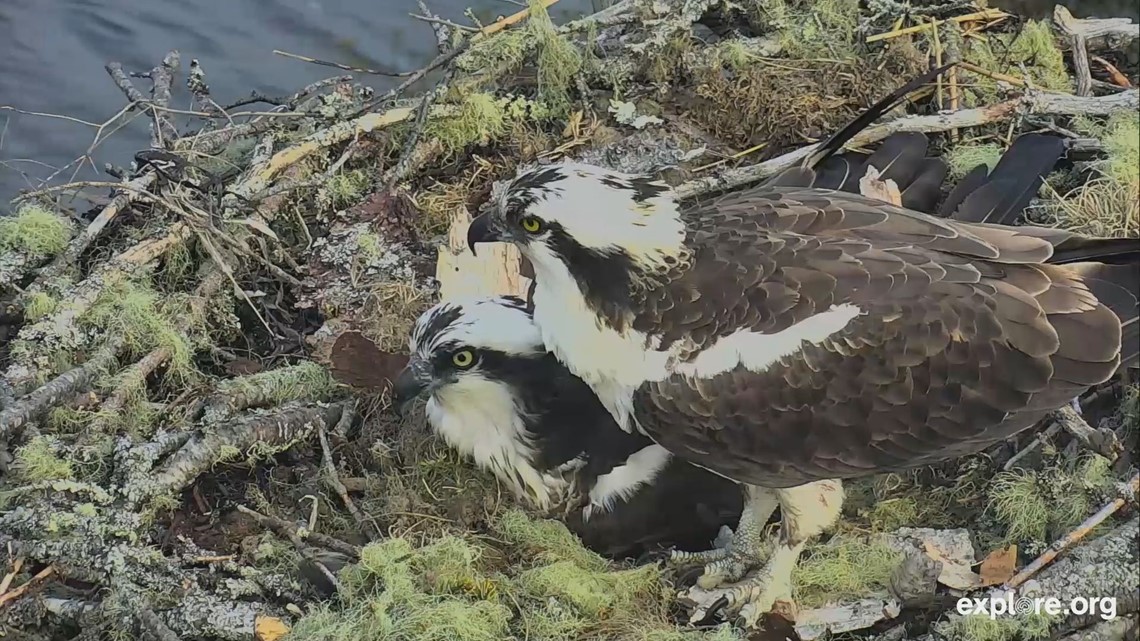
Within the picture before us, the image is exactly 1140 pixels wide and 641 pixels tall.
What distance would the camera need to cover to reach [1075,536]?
2.51 meters

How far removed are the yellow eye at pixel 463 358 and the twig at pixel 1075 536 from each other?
138 cm

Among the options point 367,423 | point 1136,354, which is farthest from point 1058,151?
point 367,423

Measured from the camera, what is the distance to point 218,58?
374cm

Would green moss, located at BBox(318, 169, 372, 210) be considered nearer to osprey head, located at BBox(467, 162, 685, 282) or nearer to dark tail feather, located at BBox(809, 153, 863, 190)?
osprey head, located at BBox(467, 162, 685, 282)

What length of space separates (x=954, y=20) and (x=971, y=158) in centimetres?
67

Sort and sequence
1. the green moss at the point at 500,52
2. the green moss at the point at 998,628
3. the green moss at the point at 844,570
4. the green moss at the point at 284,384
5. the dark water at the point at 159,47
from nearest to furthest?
the green moss at the point at 998,628 → the green moss at the point at 844,570 → the green moss at the point at 284,384 → the dark water at the point at 159,47 → the green moss at the point at 500,52

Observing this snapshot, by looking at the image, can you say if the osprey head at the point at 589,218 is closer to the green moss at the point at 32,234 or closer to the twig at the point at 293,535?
the twig at the point at 293,535

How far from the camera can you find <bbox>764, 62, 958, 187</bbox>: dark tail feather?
2.95m

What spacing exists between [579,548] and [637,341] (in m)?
0.59

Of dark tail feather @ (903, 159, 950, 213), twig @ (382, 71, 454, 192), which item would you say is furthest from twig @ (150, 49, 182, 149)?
dark tail feather @ (903, 159, 950, 213)

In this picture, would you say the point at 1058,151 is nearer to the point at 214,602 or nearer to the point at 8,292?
the point at 214,602

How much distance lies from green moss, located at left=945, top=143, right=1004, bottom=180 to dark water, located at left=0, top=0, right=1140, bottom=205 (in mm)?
723

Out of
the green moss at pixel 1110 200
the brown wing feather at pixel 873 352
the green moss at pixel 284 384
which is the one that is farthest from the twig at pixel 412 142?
the green moss at pixel 1110 200

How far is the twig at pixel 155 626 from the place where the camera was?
2322 millimetres
